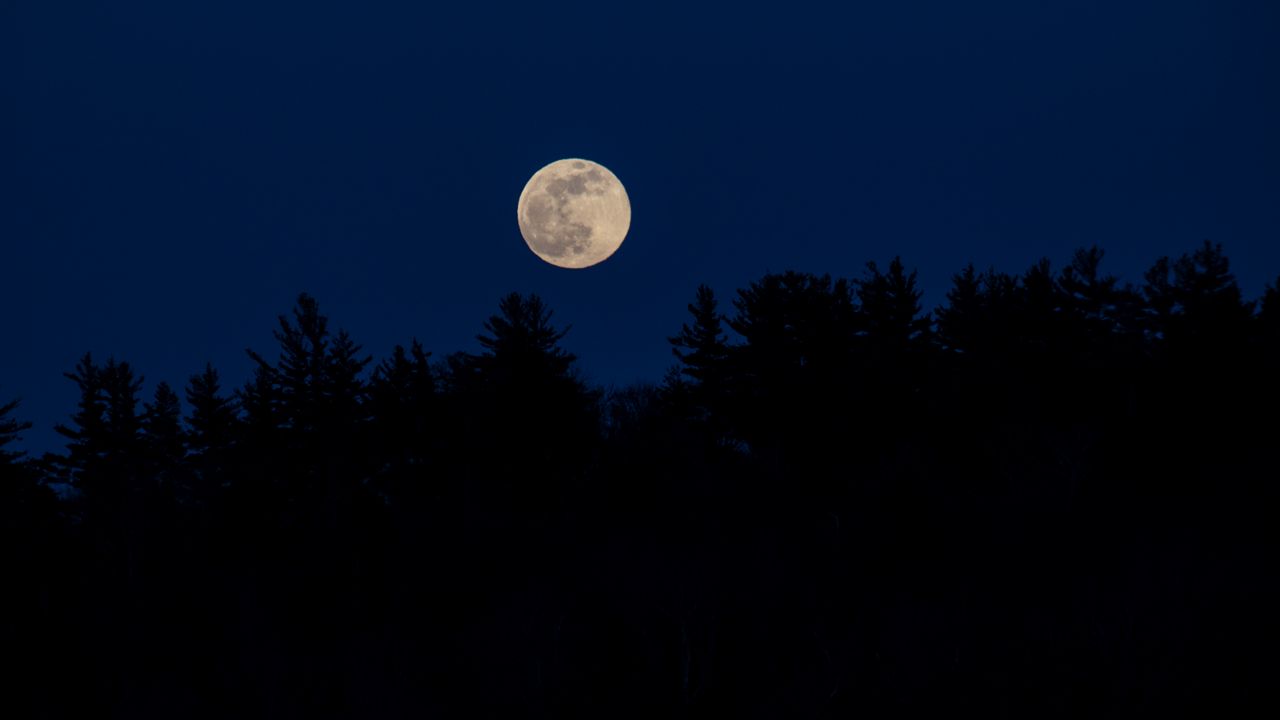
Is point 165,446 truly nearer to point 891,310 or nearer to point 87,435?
point 87,435

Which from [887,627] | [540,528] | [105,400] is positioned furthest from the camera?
[105,400]

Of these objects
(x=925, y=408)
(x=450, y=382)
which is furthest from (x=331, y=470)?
(x=925, y=408)

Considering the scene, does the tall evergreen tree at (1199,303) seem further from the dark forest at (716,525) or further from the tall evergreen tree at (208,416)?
the tall evergreen tree at (208,416)

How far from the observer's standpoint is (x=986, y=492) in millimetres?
31703

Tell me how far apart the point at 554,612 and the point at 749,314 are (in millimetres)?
17042

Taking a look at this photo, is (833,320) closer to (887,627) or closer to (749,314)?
(749,314)

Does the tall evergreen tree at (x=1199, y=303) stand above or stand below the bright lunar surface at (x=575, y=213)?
below

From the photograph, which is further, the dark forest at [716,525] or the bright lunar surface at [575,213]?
the bright lunar surface at [575,213]

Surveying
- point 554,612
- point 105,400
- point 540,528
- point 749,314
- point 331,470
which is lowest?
point 554,612

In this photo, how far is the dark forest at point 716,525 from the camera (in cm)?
2542

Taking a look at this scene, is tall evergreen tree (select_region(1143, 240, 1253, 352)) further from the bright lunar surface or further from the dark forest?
the bright lunar surface

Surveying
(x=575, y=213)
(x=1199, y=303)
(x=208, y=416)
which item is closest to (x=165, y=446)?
(x=208, y=416)

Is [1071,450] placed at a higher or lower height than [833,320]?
lower

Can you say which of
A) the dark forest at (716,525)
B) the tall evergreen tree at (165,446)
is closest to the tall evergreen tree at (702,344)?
the dark forest at (716,525)
